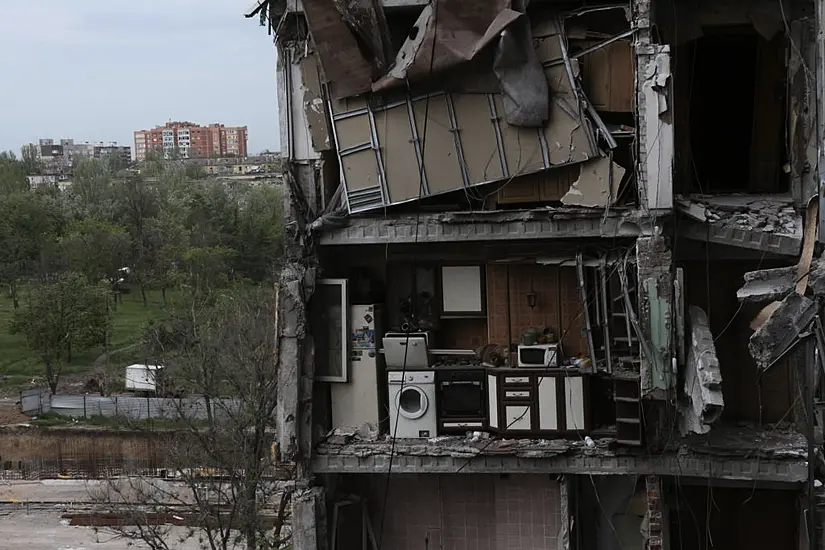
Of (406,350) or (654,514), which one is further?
(406,350)

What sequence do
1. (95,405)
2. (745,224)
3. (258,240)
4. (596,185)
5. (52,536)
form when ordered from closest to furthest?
(745,224) → (596,185) → (52,536) → (95,405) → (258,240)

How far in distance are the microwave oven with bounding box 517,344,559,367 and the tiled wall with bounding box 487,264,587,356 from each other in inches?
15.9

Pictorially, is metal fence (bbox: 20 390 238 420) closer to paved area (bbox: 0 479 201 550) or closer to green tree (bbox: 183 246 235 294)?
paved area (bbox: 0 479 201 550)

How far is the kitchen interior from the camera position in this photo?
37.0 feet

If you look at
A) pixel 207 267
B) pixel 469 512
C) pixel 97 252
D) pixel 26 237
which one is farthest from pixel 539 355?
pixel 26 237

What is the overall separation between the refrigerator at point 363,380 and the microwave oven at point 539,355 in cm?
189

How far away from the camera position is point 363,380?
39.2 feet

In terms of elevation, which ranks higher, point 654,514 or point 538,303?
point 538,303

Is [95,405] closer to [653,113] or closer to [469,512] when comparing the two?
[469,512]

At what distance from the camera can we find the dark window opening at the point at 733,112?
11859 millimetres

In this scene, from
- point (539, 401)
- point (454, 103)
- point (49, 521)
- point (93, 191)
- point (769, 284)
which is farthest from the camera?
point (93, 191)

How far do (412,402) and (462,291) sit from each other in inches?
64.0

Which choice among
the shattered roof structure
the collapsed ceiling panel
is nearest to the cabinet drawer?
the shattered roof structure

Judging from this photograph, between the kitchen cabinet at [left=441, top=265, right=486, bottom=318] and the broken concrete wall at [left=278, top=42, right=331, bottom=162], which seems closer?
the broken concrete wall at [left=278, top=42, right=331, bottom=162]
